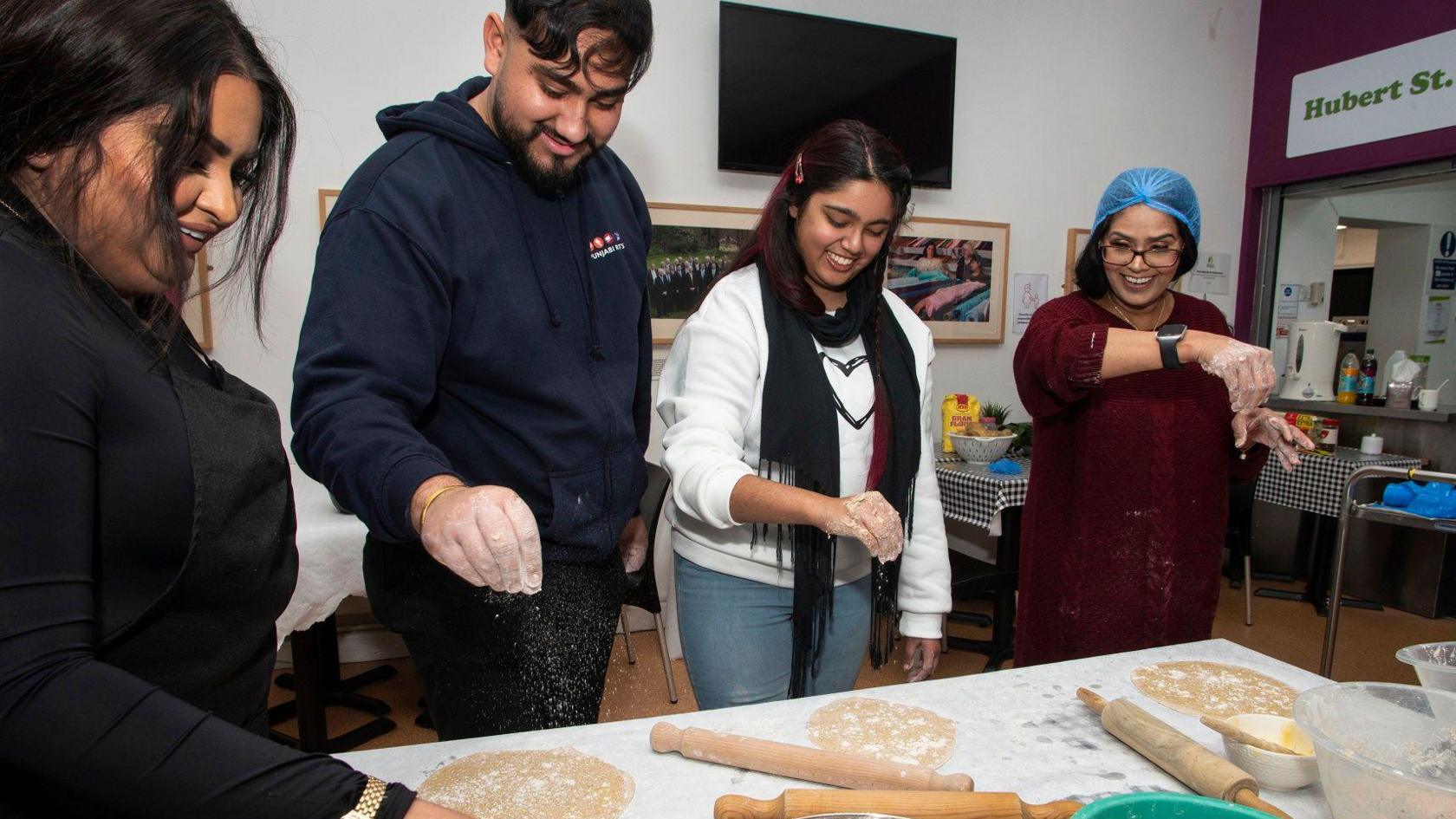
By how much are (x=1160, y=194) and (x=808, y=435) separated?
0.84 metres

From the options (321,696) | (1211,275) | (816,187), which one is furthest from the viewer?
(1211,275)

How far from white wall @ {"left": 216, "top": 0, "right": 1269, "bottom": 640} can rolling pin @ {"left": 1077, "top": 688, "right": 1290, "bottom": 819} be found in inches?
114

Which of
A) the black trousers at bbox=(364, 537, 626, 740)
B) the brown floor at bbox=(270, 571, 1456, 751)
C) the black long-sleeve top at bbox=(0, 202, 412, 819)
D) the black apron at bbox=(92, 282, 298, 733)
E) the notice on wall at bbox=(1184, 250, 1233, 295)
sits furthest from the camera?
the notice on wall at bbox=(1184, 250, 1233, 295)

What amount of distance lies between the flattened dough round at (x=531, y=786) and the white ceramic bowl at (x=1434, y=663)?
0.89 meters

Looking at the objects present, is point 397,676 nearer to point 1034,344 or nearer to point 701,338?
point 701,338

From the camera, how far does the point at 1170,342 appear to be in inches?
54.0

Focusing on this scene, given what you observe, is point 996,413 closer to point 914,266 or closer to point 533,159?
point 914,266

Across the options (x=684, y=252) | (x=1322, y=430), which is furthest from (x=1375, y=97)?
(x=684, y=252)

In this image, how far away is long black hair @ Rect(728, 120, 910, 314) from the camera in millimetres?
1383

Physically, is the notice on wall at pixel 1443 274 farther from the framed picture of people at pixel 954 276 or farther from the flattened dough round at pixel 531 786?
the flattened dough round at pixel 531 786

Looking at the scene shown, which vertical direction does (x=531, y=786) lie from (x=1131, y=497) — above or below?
below

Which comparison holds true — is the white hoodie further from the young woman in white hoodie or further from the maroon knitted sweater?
the maroon knitted sweater

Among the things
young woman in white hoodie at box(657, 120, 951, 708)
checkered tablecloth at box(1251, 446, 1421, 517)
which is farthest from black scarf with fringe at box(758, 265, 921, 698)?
checkered tablecloth at box(1251, 446, 1421, 517)

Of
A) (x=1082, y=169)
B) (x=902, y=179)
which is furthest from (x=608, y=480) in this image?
(x=1082, y=169)
